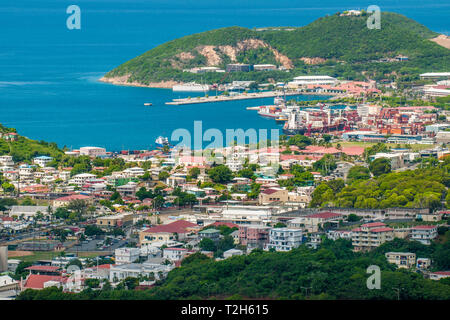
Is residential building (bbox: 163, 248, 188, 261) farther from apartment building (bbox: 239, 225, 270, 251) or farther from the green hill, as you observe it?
the green hill

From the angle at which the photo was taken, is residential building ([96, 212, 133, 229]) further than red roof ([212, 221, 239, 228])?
Yes

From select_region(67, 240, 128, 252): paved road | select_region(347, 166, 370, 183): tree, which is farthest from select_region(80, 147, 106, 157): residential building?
select_region(67, 240, 128, 252): paved road

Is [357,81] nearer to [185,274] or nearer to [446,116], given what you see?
[446,116]

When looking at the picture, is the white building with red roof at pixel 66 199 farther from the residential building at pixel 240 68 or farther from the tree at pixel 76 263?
the residential building at pixel 240 68

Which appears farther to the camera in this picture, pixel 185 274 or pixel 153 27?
pixel 153 27

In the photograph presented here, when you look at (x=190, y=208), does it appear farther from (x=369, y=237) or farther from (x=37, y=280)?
(x=37, y=280)

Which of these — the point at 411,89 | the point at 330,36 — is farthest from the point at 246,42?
the point at 411,89

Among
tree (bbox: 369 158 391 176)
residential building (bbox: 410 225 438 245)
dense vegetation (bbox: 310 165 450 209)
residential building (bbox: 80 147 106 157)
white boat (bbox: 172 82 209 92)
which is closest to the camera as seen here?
residential building (bbox: 410 225 438 245)
